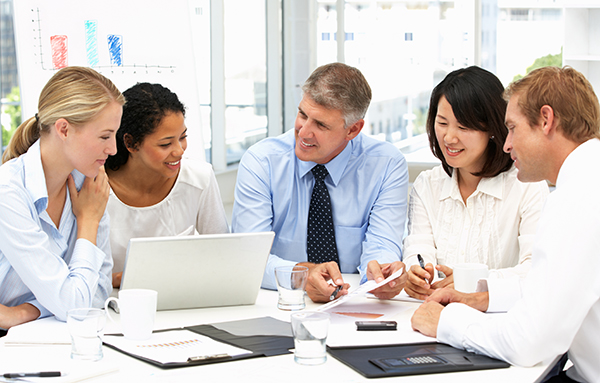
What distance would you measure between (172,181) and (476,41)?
4757mm

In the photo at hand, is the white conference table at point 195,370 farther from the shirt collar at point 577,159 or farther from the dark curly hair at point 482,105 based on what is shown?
the dark curly hair at point 482,105

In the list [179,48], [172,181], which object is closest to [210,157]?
[179,48]

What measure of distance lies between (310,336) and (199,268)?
1.59ft

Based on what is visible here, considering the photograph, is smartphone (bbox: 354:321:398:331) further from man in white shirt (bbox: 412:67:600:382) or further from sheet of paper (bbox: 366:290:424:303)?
sheet of paper (bbox: 366:290:424:303)

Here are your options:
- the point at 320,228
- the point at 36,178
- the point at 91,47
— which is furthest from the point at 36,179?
the point at 91,47

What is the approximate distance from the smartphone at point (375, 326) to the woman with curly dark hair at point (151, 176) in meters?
0.85

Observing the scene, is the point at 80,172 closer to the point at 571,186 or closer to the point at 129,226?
the point at 129,226

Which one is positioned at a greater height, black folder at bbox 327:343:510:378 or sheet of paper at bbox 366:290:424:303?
black folder at bbox 327:343:510:378

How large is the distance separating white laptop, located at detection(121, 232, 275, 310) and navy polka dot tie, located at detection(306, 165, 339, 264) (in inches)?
21.8

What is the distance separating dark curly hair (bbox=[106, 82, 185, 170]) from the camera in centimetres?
215

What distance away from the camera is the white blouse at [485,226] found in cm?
214

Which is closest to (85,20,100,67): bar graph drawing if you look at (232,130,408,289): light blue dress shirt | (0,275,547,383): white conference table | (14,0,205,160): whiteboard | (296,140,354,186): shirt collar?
(14,0,205,160): whiteboard

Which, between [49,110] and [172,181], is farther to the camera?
[172,181]

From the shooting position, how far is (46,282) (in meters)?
1.60
